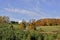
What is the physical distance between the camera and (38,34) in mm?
16906

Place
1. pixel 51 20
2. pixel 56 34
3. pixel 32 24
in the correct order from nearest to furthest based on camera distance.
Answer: pixel 56 34, pixel 32 24, pixel 51 20

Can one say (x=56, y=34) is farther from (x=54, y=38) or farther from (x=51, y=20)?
(x=51, y=20)

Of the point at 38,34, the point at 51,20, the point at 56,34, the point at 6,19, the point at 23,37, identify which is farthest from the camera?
the point at 51,20

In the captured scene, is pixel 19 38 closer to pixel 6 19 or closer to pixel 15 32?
pixel 15 32

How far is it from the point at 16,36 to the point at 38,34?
2152 mm

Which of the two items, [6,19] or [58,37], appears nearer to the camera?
[58,37]

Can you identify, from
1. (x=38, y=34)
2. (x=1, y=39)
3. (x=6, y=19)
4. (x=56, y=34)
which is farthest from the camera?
(x=6, y=19)

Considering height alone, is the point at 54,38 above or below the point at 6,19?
below

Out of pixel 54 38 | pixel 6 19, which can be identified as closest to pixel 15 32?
pixel 54 38

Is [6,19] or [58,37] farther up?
[6,19]

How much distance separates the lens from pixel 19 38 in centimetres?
1548

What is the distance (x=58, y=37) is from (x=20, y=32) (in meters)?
3.22

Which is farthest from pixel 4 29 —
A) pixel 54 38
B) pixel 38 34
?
pixel 54 38

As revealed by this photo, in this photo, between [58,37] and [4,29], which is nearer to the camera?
[4,29]
